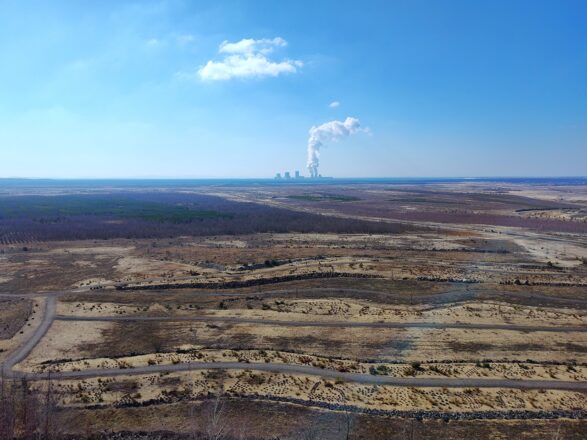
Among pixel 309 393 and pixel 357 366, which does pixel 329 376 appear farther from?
pixel 357 366

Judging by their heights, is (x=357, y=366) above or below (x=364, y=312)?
below

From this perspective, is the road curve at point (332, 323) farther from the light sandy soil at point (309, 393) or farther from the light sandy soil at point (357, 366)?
the light sandy soil at point (309, 393)

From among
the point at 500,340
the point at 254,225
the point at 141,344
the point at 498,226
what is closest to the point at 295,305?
the point at 141,344

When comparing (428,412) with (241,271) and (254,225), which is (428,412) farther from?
(254,225)

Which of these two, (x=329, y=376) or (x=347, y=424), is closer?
(x=347, y=424)

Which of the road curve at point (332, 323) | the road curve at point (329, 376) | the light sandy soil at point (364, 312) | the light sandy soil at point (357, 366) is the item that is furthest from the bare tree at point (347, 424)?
the light sandy soil at point (364, 312)

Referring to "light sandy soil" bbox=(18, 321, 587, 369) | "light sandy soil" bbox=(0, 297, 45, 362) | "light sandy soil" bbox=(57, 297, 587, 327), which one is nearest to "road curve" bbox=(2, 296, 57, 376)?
"light sandy soil" bbox=(0, 297, 45, 362)

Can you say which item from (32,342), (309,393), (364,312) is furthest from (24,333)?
(364,312)
